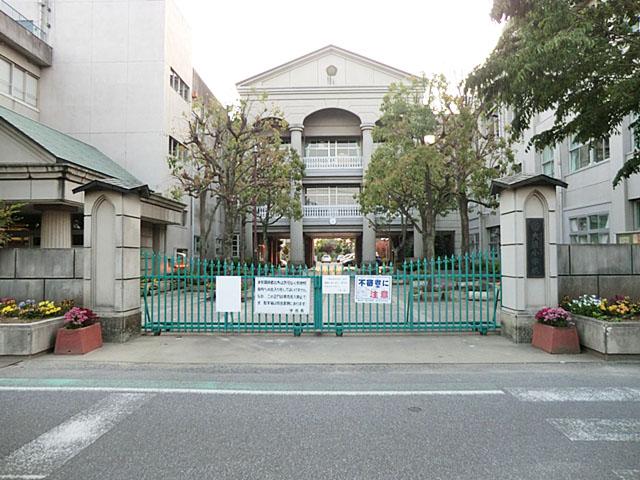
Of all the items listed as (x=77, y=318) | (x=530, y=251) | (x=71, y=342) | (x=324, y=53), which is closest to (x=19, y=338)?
(x=71, y=342)

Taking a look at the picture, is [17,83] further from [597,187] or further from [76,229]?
[597,187]

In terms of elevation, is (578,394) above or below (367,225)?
below

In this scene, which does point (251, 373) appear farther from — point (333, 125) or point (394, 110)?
point (333, 125)

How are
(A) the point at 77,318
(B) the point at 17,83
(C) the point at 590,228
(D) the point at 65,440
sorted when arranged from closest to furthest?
(D) the point at 65,440
(A) the point at 77,318
(C) the point at 590,228
(B) the point at 17,83

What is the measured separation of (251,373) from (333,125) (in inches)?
1176

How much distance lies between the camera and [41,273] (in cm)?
900

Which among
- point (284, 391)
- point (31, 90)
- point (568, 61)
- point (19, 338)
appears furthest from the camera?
point (31, 90)

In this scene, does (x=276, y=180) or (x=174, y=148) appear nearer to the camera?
(x=276, y=180)

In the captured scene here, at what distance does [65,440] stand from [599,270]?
32.0ft

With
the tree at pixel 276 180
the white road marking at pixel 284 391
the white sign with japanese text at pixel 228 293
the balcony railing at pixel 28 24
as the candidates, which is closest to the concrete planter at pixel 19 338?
the white road marking at pixel 284 391

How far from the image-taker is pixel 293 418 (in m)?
4.66

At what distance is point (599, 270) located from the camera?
29.8 feet

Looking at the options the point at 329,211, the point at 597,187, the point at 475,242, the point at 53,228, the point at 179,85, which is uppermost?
the point at 179,85

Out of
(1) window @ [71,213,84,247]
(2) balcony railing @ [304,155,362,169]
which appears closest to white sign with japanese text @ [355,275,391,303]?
(1) window @ [71,213,84,247]
